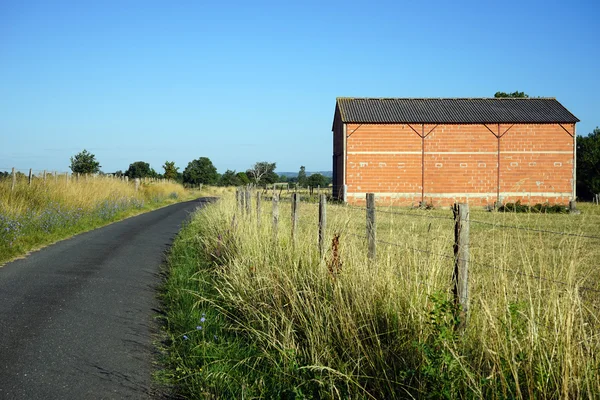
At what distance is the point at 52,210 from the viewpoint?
17469mm

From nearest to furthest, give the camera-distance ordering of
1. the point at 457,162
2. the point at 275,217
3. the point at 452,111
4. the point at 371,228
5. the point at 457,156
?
the point at 371,228 → the point at 275,217 → the point at 457,162 → the point at 457,156 → the point at 452,111

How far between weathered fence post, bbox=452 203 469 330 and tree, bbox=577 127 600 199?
2061 inches

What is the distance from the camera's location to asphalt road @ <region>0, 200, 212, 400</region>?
4797 millimetres

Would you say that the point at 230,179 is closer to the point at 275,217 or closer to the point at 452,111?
the point at 452,111

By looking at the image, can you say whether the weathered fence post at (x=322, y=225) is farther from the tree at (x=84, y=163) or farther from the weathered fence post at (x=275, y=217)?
the tree at (x=84, y=163)

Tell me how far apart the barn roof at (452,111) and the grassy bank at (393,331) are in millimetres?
29967

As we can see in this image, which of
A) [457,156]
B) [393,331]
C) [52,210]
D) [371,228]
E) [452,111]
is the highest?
[452,111]

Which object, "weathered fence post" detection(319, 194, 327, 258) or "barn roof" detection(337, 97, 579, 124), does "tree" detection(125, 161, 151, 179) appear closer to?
"barn roof" detection(337, 97, 579, 124)

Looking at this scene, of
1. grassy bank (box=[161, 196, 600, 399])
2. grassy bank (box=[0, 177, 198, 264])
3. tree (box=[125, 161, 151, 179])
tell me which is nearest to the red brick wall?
grassy bank (box=[0, 177, 198, 264])

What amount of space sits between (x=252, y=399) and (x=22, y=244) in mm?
10268

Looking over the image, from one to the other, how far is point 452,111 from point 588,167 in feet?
89.8

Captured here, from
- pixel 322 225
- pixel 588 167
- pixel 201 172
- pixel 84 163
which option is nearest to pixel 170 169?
pixel 201 172

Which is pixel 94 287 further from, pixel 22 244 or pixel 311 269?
pixel 22 244

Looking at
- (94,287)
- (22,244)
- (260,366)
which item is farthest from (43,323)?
(22,244)
